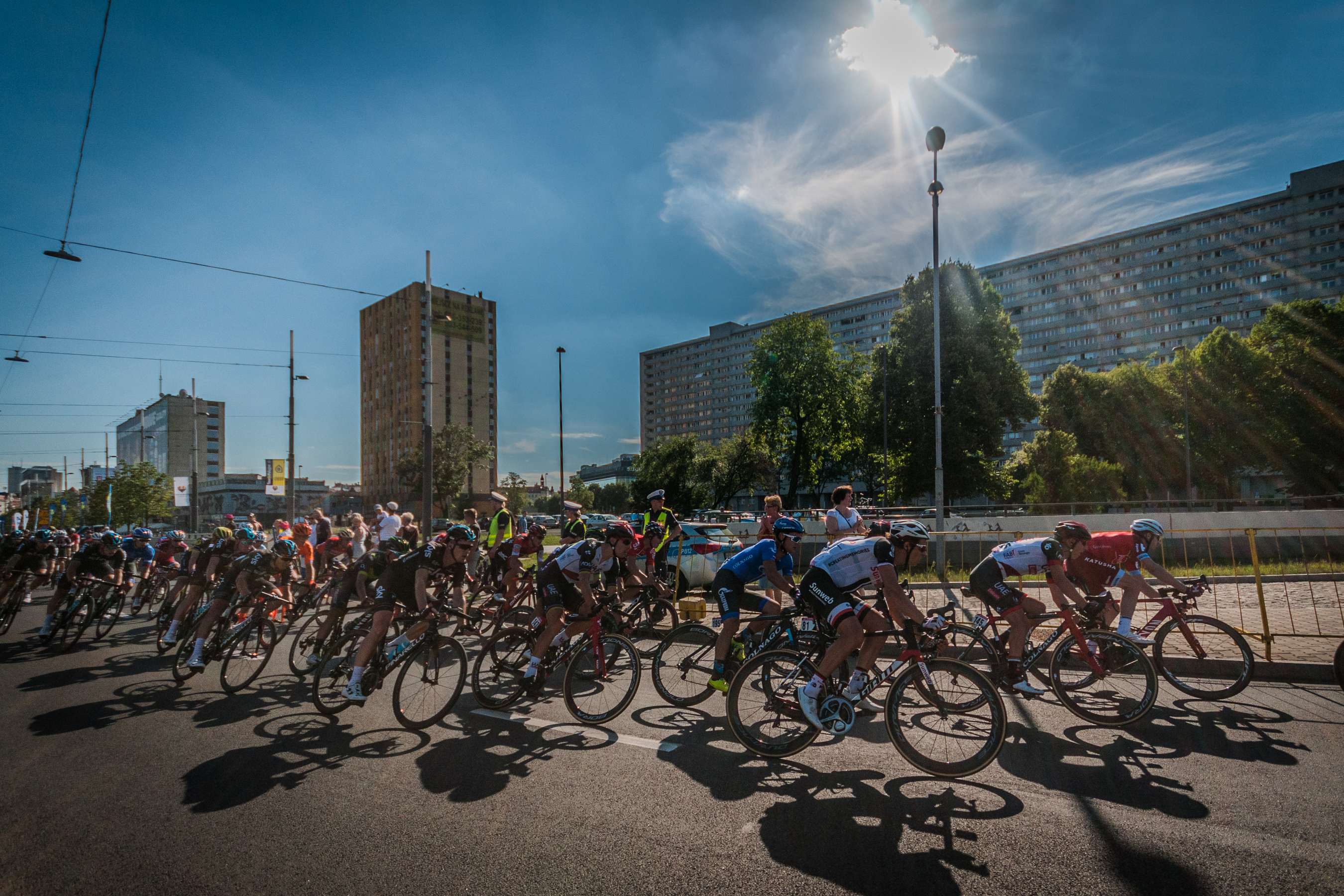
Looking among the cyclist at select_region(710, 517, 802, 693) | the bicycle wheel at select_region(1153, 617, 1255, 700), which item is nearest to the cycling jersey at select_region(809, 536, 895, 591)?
the cyclist at select_region(710, 517, 802, 693)

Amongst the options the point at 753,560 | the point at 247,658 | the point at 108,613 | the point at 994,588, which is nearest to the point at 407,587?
the point at 247,658

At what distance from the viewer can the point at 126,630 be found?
11039 millimetres

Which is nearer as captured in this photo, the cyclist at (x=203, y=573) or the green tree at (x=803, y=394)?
the cyclist at (x=203, y=573)

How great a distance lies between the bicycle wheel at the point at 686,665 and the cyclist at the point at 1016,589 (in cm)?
242

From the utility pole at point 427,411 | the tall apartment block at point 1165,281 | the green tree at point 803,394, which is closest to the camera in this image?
the utility pole at point 427,411

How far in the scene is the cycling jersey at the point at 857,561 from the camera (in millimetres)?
4754

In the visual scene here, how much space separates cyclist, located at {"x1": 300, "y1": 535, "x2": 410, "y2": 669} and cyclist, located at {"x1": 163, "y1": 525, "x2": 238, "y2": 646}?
1580mm

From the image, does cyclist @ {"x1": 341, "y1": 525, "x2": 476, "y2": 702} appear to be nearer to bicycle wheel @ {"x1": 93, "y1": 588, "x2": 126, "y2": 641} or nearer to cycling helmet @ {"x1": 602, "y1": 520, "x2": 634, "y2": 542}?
cycling helmet @ {"x1": 602, "y1": 520, "x2": 634, "y2": 542}

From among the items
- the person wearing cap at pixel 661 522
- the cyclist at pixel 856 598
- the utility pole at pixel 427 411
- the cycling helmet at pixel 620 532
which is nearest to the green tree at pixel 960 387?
the utility pole at pixel 427 411

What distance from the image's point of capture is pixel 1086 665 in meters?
5.65

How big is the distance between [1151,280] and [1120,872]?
117328 mm

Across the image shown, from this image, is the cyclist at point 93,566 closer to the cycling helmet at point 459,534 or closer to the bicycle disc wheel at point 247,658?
the bicycle disc wheel at point 247,658

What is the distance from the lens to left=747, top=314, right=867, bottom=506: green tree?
1758 inches

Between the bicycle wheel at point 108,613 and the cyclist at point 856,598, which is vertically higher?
the cyclist at point 856,598
